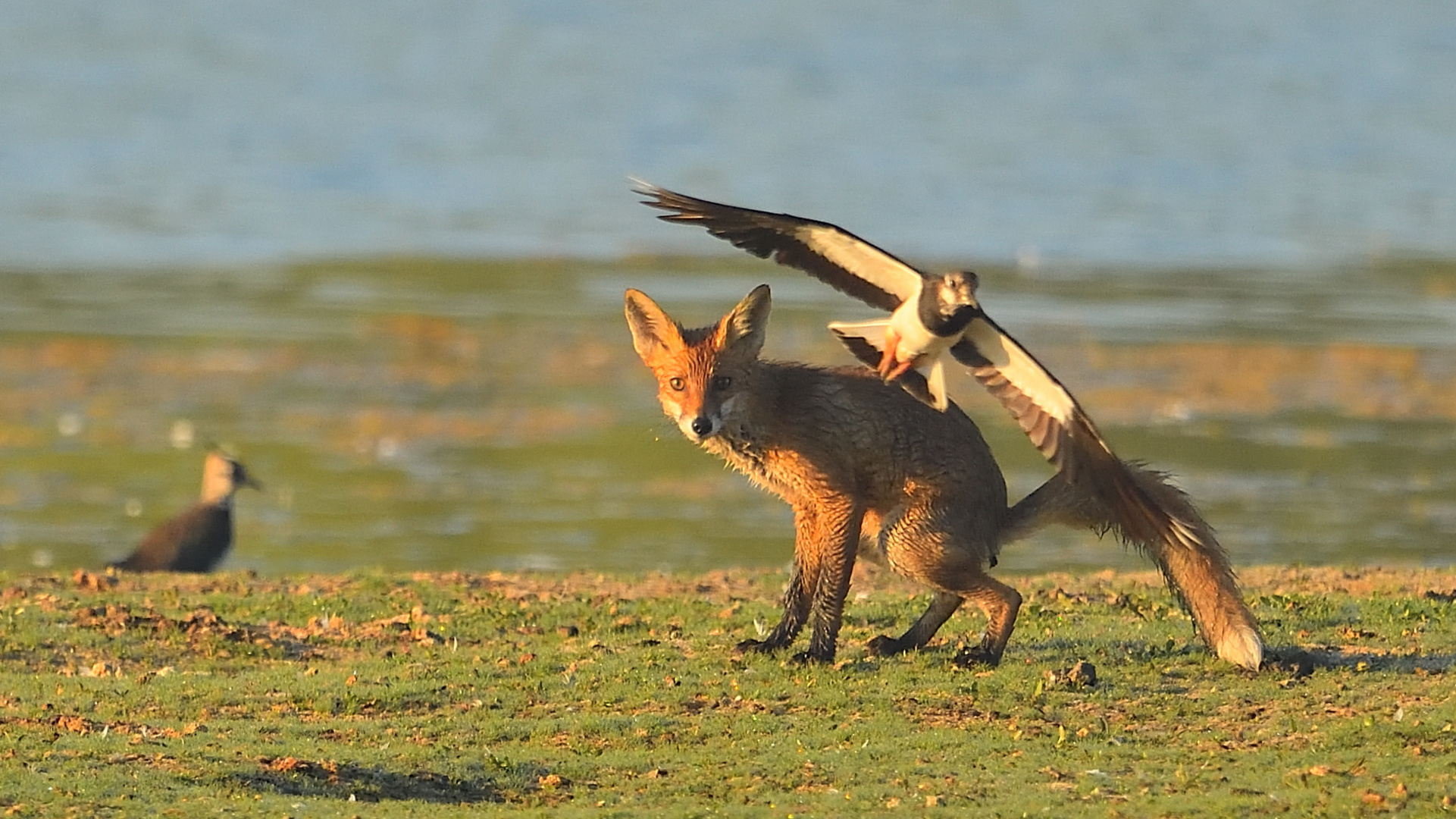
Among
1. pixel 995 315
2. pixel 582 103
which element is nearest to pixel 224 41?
pixel 582 103

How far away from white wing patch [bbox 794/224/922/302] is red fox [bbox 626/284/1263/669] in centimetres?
40

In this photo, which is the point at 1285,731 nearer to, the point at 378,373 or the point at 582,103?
the point at 378,373

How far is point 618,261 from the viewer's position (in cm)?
2680

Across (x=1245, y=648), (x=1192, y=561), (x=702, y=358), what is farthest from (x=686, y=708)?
(x=1245, y=648)

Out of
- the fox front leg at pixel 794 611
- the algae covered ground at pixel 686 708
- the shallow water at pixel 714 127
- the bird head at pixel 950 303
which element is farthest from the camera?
the shallow water at pixel 714 127

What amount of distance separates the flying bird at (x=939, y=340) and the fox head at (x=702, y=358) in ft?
0.95

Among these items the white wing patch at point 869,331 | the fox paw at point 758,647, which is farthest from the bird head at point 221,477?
the white wing patch at point 869,331

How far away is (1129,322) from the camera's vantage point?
898 inches

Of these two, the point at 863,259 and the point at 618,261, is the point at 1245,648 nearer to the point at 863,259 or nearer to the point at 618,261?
the point at 863,259

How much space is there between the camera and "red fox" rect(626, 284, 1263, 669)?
8977 mm

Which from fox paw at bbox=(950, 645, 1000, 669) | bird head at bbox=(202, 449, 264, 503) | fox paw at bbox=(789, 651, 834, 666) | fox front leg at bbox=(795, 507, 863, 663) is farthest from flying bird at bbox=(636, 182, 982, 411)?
bird head at bbox=(202, 449, 264, 503)

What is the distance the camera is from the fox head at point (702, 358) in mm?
9016

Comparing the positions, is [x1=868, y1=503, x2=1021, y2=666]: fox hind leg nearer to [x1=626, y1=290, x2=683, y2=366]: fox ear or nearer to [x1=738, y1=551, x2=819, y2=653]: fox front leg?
[x1=738, y1=551, x2=819, y2=653]: fox front leg

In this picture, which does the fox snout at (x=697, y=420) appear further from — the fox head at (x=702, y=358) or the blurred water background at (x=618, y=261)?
the blurred water background at (x=618, y=261)
